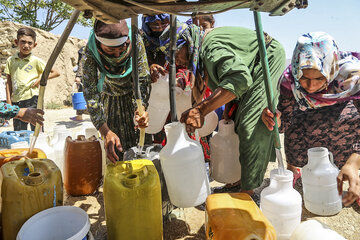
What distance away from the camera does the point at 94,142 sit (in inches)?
90.7

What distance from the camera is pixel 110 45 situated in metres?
1.95

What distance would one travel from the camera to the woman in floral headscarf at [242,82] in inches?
63.4

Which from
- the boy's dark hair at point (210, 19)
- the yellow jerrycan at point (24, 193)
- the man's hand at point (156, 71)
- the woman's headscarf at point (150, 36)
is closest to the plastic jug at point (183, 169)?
the yellow jerrycan at point (24, 193)

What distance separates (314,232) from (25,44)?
161 inches

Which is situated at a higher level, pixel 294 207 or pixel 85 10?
pixel 85 10

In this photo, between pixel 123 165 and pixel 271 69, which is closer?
pixel 123 165

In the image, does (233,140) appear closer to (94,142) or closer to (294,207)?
(294,207)

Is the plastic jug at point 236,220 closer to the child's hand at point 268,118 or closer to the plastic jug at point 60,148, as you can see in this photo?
the child's hand at point 268,118

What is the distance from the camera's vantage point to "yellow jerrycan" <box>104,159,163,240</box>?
1.29 m

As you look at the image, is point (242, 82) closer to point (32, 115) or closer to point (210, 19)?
point (32, 115)

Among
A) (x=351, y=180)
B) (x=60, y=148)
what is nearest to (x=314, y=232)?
(x=351, y=180)

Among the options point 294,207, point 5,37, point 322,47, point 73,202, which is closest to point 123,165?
point 294,207

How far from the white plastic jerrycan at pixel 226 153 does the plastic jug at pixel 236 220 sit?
52 cm

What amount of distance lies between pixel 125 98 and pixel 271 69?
1258 millimetres
